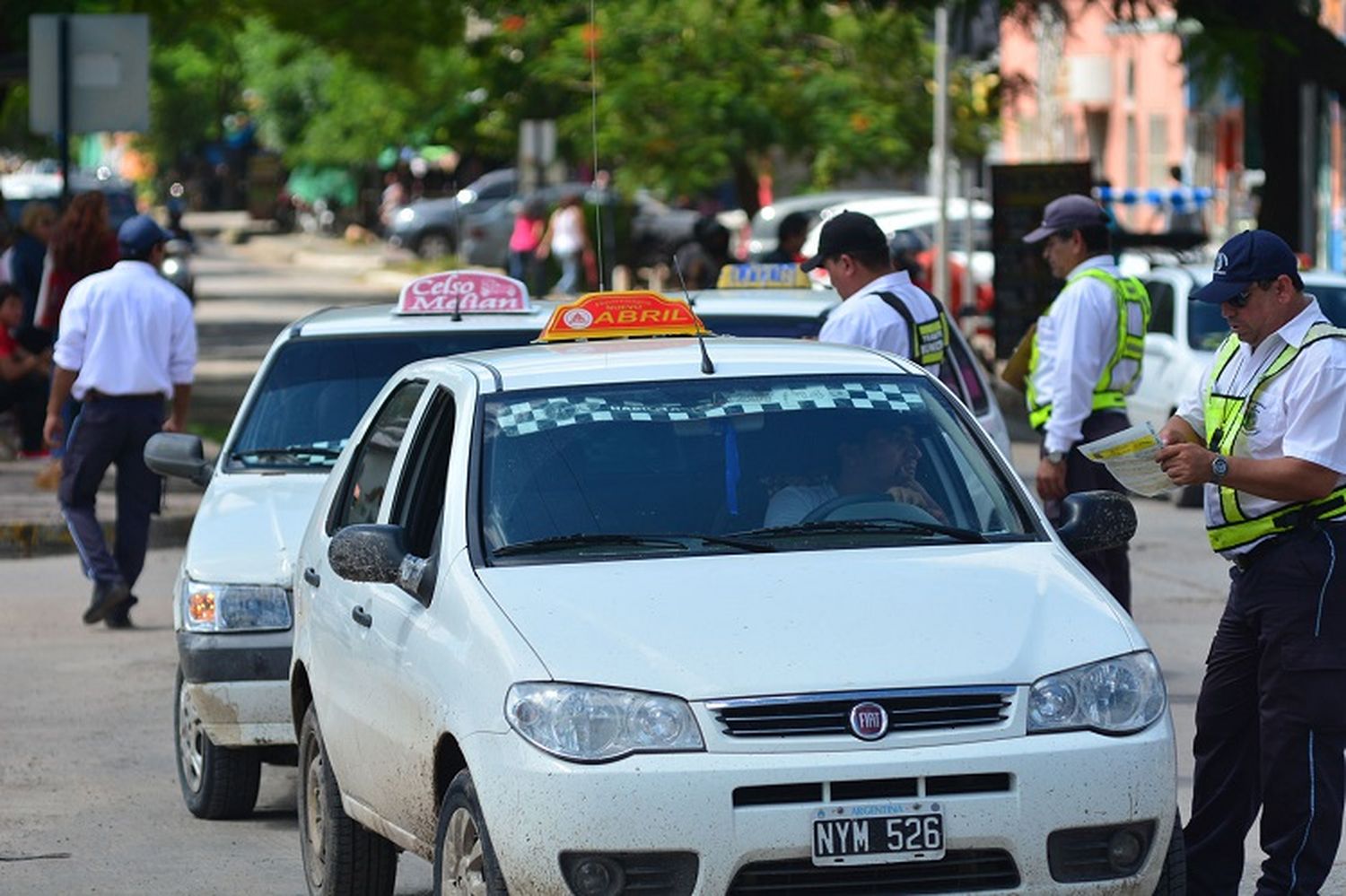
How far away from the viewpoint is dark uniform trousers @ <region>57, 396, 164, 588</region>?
12.7 meters

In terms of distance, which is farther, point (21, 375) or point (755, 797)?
point (21, 375)

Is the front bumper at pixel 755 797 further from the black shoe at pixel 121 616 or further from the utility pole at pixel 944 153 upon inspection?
the utility pole at pixel 944 153

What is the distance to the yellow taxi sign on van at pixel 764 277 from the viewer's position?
12.4 metres

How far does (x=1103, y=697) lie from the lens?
5730 millimetres

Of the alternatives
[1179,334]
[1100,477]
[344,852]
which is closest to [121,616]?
[1100,477]

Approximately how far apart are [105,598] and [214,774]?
14.2 feet

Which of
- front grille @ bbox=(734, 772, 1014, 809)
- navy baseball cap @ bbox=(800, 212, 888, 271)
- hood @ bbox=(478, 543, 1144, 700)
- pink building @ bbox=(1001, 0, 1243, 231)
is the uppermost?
pink building @ bbox=(1001, 0, 1243, 231)

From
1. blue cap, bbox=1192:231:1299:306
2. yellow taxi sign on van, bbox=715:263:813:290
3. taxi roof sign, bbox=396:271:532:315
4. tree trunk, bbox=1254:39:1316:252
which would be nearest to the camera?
blue cap, bbox=1192:231:1299:306

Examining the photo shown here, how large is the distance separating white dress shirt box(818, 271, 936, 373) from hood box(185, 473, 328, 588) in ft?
6.04

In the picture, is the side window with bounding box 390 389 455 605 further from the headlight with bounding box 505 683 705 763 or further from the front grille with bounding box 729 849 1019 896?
the front grille with bounding box 729 849 1019 896

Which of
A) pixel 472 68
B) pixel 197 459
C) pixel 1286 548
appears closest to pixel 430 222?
pixel 472 68

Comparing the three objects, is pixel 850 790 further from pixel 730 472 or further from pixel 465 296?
pixel 465 296

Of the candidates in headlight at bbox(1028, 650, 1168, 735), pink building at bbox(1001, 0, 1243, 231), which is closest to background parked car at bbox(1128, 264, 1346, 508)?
headlight at bbox(1028, 650, 1168, 735)

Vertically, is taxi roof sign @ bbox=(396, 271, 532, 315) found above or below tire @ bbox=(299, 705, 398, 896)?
above
